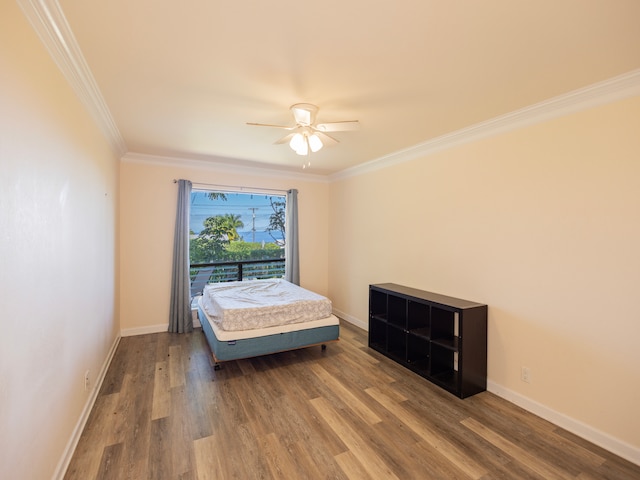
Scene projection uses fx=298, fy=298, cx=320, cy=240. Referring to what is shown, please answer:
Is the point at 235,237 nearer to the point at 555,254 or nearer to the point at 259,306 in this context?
the point at 259,306

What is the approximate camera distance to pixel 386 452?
6.69 ft

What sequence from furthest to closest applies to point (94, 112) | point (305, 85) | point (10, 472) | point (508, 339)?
point (508, 339), point (94, 112), point (305, 85), point (10, 472)

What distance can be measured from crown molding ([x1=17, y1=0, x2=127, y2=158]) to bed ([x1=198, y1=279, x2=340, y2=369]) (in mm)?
2127

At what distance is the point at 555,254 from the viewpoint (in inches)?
94.1

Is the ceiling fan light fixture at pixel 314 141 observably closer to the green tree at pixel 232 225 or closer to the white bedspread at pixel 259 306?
the white bedspread at pixel 259 306

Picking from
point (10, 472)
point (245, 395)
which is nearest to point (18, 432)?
point (10, 472)

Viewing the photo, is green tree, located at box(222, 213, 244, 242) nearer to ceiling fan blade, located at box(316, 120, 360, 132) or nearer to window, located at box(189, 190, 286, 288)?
window, located at box(189, 190, 286, 288)

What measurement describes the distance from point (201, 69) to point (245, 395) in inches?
105

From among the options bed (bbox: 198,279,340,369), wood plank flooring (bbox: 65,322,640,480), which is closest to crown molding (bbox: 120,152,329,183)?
bed (bbox: 198,279,340,369)

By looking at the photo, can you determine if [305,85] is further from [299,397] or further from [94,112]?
[299,397]

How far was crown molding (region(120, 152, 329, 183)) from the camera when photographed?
13.7 feet

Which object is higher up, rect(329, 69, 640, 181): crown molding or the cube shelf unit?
rect(329, 69, 640, 181): crown molding

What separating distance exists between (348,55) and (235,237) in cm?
422

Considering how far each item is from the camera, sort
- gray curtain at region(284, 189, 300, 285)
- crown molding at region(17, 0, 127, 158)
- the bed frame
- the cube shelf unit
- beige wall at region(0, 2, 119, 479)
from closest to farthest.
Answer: beige wall at region(0, 2, 119, 479) < crown molding at region(17, 0, 127, 158) < the cube shelf unit < the bed frame < gray curtain at region(284, 189, 300, 285)
